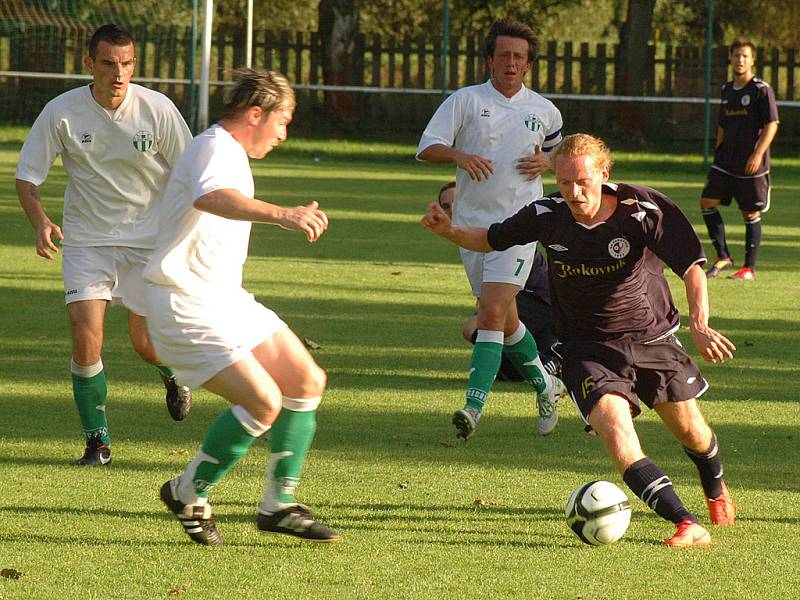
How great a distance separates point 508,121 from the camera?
7.67 metres

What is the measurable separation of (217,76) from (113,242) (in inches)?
952

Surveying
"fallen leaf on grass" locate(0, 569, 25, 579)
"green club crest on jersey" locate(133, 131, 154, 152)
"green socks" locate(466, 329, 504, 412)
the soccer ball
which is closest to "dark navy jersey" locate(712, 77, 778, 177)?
"green socks" locate(466, 329, 504, 412)

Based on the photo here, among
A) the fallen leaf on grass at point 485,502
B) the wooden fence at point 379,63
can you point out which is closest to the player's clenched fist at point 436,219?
the fallen leaf on grass at point 485,502

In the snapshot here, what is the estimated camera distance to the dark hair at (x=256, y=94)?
16.3 ft

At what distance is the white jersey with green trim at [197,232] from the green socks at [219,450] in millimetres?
439

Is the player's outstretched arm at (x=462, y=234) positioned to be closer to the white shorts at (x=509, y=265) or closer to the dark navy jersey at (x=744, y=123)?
the white shorts at (x=509, y=265)

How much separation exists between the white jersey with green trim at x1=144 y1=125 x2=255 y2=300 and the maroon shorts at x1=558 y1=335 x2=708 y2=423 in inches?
54.1

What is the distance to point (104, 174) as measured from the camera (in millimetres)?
6770

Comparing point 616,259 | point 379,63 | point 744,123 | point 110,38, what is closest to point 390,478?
point 616,259

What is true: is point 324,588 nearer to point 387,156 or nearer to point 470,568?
point 470,568

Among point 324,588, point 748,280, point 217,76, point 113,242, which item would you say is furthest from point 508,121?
point 217,76

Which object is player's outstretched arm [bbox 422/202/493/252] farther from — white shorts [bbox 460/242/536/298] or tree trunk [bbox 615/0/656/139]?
tree trunk [bbox 615/0/656/139]

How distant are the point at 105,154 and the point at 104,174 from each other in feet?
0.31

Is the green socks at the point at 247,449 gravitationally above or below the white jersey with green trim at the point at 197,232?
below
